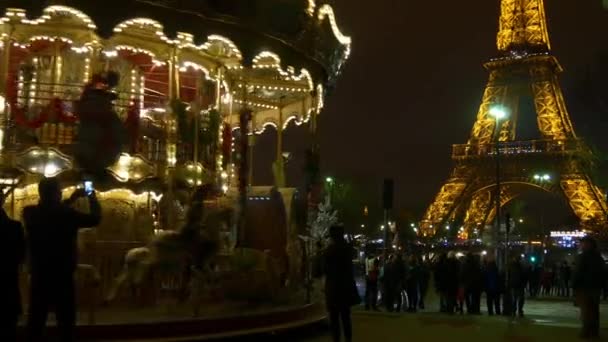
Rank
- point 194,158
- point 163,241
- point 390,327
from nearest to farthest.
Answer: point 163,241 < point 390,327 < point 194,158

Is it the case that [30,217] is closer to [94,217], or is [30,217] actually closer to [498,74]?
[94,217]

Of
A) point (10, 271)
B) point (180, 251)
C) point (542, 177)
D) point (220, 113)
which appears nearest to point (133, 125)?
point (220, 113)

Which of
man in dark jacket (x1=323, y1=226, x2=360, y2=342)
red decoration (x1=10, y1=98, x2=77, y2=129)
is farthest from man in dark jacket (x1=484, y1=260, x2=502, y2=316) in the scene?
red decoration (x1=10, y1=98, x2=77, y2=129)

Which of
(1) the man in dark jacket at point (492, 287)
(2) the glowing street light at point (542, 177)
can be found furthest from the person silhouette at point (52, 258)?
(2) the glowing street light at point (542, 177)

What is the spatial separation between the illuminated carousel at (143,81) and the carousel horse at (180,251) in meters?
0.57

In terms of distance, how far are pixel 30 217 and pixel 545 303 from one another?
21.3 m

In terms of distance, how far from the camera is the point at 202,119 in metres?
15.8

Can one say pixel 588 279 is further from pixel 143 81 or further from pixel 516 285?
pixel 143 81

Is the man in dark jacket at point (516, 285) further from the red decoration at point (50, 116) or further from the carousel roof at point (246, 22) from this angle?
the red decoration at point (50, 116)

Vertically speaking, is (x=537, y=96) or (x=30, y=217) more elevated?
(x=537, y=96)

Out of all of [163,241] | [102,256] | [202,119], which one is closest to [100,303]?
[102,256]

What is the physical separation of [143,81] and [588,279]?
990cm

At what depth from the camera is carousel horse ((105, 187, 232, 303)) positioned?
11.2m

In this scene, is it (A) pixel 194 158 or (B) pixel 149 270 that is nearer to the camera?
(B) pixel 149 270
